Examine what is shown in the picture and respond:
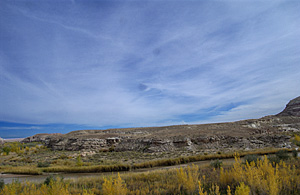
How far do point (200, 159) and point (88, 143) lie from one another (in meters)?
24.8

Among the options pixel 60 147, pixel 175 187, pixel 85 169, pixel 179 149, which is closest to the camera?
pixel 175 187

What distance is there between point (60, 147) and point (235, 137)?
3612 cm

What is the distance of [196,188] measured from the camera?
6.12m

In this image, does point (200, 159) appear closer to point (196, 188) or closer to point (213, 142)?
point (213, 142)

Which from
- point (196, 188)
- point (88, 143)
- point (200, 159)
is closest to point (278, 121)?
point (200, 159)

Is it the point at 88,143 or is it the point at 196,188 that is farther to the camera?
the point at 88,143

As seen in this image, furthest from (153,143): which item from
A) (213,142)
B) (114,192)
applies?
(114,192)

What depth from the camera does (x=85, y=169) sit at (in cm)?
1722

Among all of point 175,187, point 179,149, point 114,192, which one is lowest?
point 179,149

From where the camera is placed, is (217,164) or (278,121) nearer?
(217,164)

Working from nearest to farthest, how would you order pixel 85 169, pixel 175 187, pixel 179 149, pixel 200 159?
pixel 175 187 → pixel 85 169 → pixel 200 159 → pixel 179 149

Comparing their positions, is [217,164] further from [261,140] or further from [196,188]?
[261,140]

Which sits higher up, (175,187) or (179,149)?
(175,187)

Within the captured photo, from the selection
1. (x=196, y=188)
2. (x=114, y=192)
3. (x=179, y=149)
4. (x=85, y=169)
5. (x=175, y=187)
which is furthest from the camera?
(x=179, y=149)
